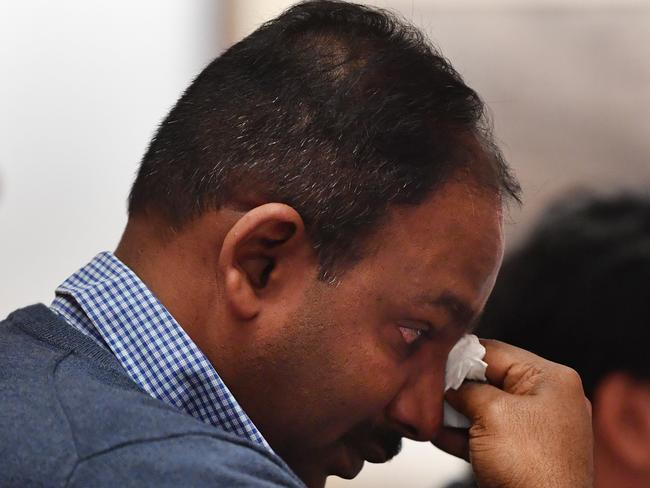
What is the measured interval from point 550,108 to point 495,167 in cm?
33

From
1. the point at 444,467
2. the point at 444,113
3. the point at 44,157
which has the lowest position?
the point at 444,467

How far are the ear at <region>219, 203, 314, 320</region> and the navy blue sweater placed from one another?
0.17 meters

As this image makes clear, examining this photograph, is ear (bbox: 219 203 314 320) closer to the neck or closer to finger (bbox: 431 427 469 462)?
the neck

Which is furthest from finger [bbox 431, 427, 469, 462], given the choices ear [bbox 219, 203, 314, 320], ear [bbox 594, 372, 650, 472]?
ear [bbox 219, 203, 314, 320]

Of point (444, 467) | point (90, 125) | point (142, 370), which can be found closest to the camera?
point (142, 370)

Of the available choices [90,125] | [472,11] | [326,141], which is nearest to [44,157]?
[90,125]

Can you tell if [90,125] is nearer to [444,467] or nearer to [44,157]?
[44,157]

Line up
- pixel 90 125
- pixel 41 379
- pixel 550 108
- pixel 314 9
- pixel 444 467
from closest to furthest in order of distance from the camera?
pixel 41 379 → pixel 314 9 → pixel 550 108 → pixel 444 467 → pixel 90 125

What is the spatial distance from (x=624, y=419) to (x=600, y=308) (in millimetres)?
171

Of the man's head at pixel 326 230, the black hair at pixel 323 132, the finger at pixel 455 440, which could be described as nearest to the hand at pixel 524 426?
the finger at pixel 455 440

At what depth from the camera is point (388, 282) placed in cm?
119

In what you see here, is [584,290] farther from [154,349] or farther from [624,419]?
[154,349]

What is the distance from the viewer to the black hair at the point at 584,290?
4.92 feet

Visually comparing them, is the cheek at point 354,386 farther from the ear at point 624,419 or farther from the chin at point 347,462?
the ear at point 624,419
